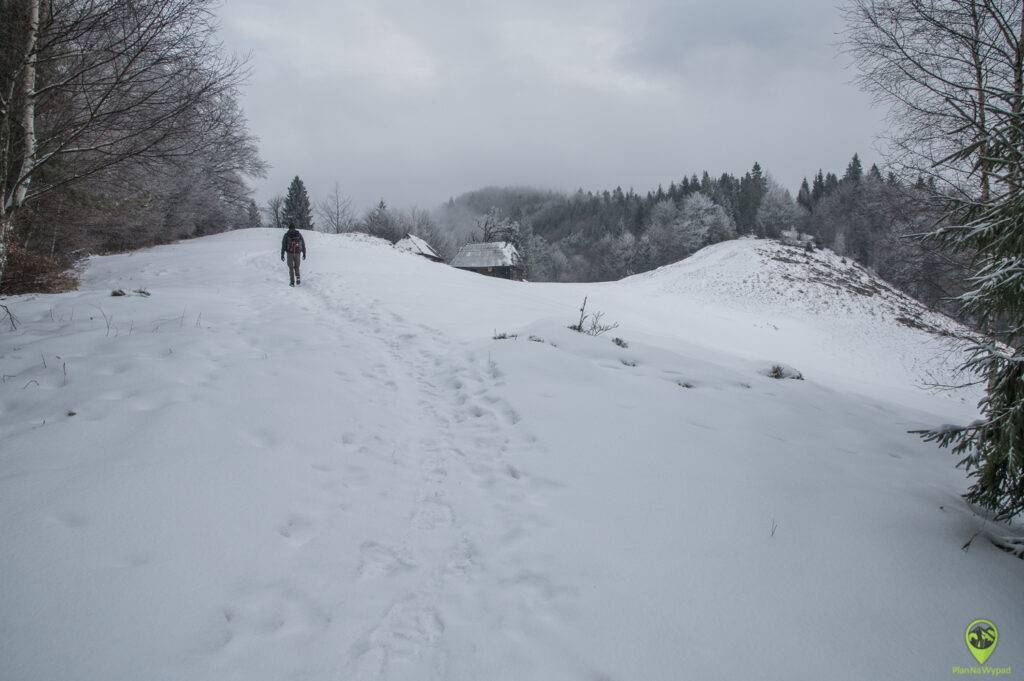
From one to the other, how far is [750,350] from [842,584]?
14482 millimetres

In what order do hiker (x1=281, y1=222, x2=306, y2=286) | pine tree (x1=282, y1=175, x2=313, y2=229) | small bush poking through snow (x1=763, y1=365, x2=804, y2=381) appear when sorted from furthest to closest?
pine tree (x1=282, y1=175, x2=313, y2=229) < hiker (x1=281, y1=222, x2=306, y2=286) < small bush poking through snow (x1=763, y1=365, x2=804, y2=381)

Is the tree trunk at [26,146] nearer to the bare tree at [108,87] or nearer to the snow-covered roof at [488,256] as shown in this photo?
the bare tree at [108,87]

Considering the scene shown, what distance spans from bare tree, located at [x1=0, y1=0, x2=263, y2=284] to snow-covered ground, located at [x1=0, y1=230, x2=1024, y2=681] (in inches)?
90.3

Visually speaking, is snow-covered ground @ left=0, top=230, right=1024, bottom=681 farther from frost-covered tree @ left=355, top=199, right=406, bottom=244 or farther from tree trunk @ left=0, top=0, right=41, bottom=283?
frost-covered tree @ left=355, top=199, right=406, bottom=244

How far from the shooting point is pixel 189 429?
3.62 metres

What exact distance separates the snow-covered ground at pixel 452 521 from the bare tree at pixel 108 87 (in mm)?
2294

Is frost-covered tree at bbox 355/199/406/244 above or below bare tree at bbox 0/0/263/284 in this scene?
above

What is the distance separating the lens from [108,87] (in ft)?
16.3

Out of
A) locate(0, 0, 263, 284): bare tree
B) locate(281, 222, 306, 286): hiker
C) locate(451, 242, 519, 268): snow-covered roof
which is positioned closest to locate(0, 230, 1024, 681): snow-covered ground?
locate(0, 0, 263, 284): bare tree

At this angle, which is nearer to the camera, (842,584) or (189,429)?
(842,584)

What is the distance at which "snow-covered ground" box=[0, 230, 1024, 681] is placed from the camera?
2143mm

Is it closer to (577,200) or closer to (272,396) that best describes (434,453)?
(272,396)

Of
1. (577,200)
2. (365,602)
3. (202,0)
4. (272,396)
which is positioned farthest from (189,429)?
(577,200)

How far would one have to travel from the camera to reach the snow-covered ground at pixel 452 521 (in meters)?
2.14
